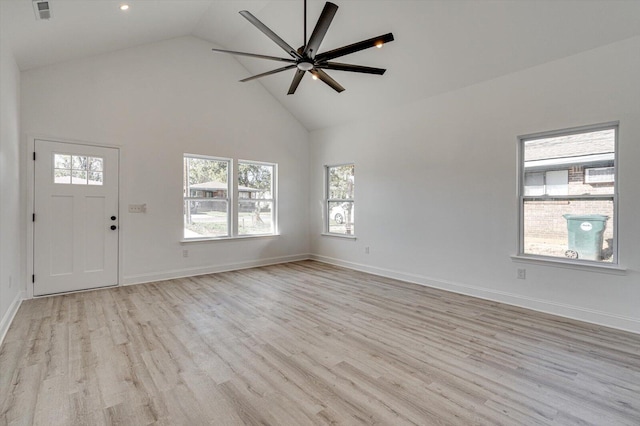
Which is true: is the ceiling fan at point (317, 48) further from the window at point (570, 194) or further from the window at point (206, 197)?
the window at point (206, 197)

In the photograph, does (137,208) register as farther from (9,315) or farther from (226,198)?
(9,315)

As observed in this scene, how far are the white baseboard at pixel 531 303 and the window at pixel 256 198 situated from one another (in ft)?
8.42

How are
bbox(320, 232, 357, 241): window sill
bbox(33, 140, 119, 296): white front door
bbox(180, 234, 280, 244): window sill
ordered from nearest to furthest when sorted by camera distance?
bbox(33, 140, 119, 296): white front door
bbox(180, 234, 280, 244): window sill
bbox(320, 232, 357, 241): window sill

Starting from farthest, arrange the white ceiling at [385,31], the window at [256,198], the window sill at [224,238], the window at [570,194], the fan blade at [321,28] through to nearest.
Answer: the window at [256,198]
the window sill at [224,238]
the window at [570,194]
the white ceiling at [385,31]
the fan blade at [321,28]

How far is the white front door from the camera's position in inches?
167

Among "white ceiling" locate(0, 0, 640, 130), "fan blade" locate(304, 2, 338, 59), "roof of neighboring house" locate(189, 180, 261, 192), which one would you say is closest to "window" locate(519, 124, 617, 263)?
"white ceiling" locate(0, 0, 640, 130)

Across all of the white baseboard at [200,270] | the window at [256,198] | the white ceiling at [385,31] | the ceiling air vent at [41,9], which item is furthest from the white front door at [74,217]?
the window at [256,198]

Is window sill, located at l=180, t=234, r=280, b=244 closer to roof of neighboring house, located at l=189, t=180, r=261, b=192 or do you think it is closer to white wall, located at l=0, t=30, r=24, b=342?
roof of neighboring house, located at l=189, t=180, r=261, b=192

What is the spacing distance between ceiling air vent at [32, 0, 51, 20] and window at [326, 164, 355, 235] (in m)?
4.74

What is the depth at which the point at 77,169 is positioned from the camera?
14.8 ft

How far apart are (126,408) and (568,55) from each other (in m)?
5.24

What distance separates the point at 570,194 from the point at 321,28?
11.0ft

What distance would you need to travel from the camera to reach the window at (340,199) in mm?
6387

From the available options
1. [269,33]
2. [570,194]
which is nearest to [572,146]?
[570,194]
